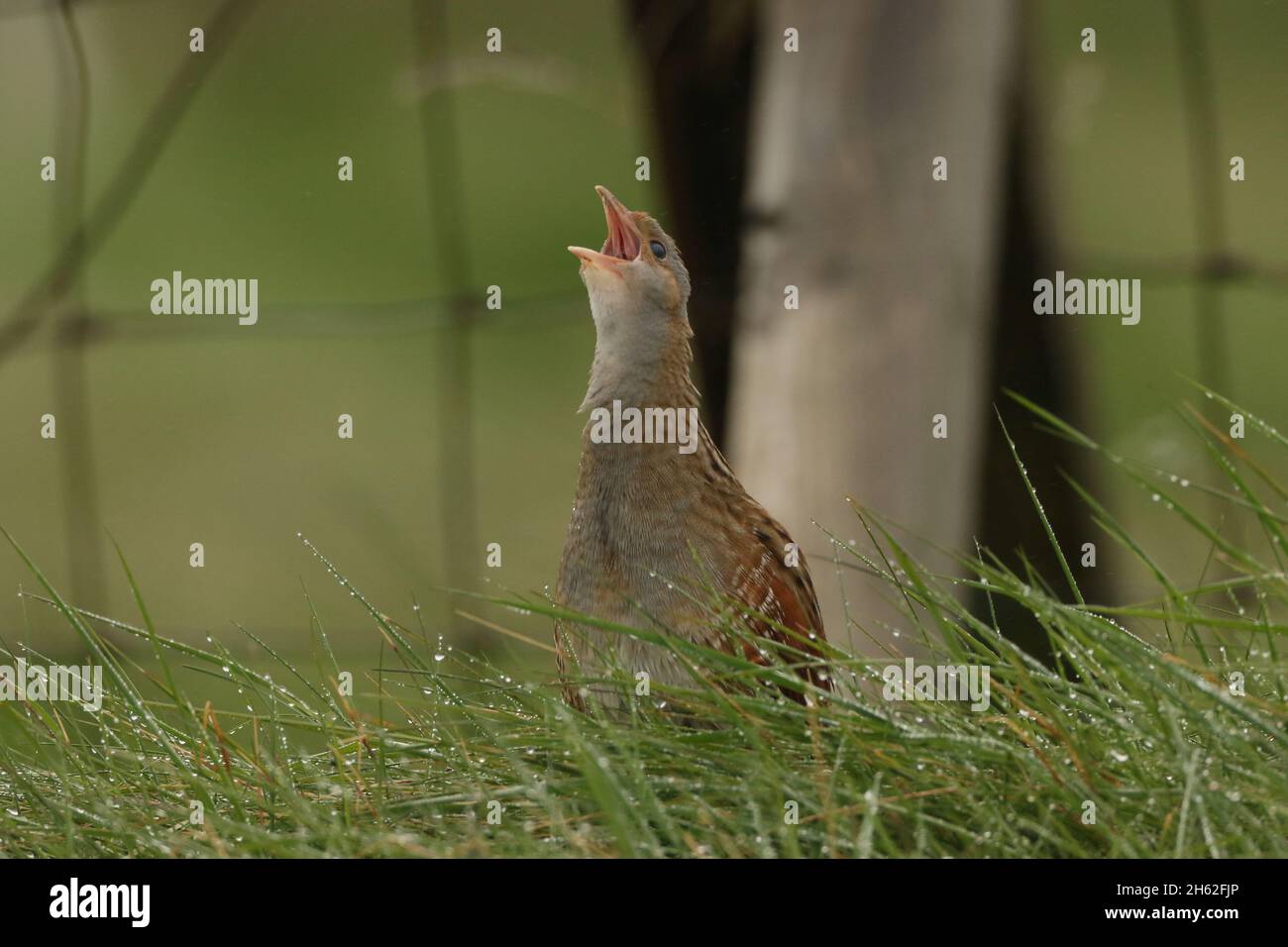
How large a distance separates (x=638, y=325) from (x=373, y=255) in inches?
147

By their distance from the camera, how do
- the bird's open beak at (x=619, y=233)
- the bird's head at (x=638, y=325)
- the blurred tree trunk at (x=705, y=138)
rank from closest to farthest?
the bird's head at (x=638, y=325)
the bird's open beak at (x=619, y=233)
the blurred tree trunk at (x=705, y=138)

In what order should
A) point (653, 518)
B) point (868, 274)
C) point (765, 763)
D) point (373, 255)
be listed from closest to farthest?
1. point (765, 763)
2. point (653, 518)
3. point (868, 274)
4. point (373, 255)

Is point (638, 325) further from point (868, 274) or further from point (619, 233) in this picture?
point (868, 274)

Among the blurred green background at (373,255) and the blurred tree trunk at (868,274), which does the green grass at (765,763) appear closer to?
the blurred tree trunk at (868,274)

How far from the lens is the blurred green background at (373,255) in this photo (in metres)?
2.99

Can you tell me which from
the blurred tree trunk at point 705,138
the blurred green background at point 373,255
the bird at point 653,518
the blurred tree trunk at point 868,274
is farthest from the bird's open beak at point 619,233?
the blurred green background at point 373,255

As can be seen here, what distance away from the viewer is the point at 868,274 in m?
2.20

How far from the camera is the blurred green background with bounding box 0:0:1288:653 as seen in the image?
299cm

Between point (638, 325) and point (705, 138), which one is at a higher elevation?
point (705, 138)

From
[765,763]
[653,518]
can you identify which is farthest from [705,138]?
[765,763]

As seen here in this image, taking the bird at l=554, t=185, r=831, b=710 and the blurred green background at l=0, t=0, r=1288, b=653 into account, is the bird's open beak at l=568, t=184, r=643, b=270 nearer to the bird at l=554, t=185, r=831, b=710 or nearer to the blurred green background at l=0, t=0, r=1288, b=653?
the bird at l=554, t=185, r=831, b=710

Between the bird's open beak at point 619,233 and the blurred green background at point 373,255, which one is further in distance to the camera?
the blurred green background at point 373,255

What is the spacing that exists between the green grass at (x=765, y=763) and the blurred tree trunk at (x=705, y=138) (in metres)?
1.18

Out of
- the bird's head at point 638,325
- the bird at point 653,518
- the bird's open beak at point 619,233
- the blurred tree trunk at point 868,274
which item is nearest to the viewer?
the bird at point 653,518
